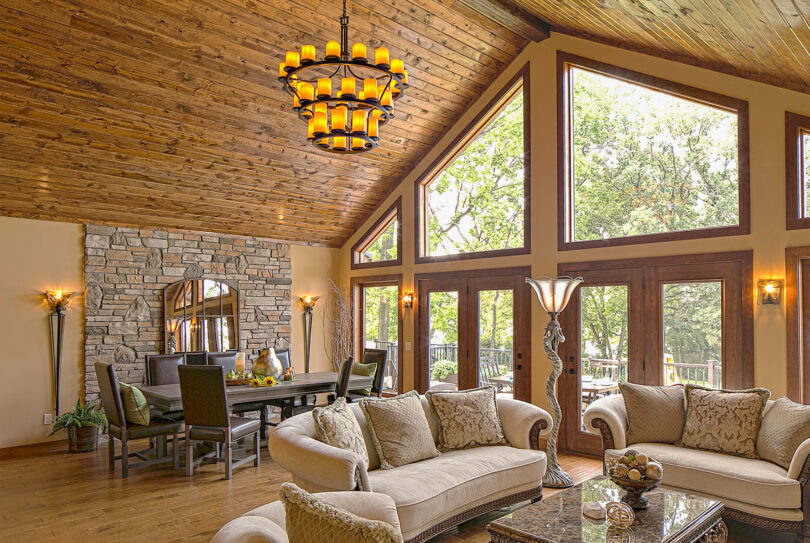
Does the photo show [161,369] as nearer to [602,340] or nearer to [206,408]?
[206,408]

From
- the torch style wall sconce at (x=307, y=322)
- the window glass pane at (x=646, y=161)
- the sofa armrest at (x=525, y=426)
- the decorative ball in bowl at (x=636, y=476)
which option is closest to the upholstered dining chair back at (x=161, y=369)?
the torch style wall sconce at (x=307, y=322)

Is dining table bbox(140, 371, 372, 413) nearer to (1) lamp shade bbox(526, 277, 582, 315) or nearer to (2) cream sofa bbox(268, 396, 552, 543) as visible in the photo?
(2) cream sofa bbox(268, 396, 552, 543)

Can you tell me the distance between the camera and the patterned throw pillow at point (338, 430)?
11.8ft

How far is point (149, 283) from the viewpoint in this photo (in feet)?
24.3

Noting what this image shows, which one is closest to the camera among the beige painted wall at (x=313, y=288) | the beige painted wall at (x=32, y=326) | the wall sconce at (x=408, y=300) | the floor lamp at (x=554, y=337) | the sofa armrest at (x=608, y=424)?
the sofa armrest at (x=608, y=424)

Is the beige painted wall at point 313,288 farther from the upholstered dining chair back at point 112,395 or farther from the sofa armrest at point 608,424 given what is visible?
the sofa armrest at point 608,424

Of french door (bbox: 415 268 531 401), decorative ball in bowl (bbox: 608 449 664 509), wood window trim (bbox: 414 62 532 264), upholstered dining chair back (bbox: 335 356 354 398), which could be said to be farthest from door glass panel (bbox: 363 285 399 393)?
decorative ball in bowl (bbox: 608 449 664 509)

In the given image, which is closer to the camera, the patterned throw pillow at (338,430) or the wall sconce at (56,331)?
the patterned throw pillow at (338,430)

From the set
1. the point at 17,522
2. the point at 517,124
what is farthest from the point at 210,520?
the point at 517,124

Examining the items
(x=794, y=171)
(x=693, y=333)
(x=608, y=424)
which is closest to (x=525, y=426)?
(x=608, y=424)

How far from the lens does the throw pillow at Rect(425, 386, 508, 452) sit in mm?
4492

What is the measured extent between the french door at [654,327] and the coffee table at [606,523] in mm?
2266

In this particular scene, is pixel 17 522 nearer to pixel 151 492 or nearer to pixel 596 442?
pixel 151 492

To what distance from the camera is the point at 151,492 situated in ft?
16.1
